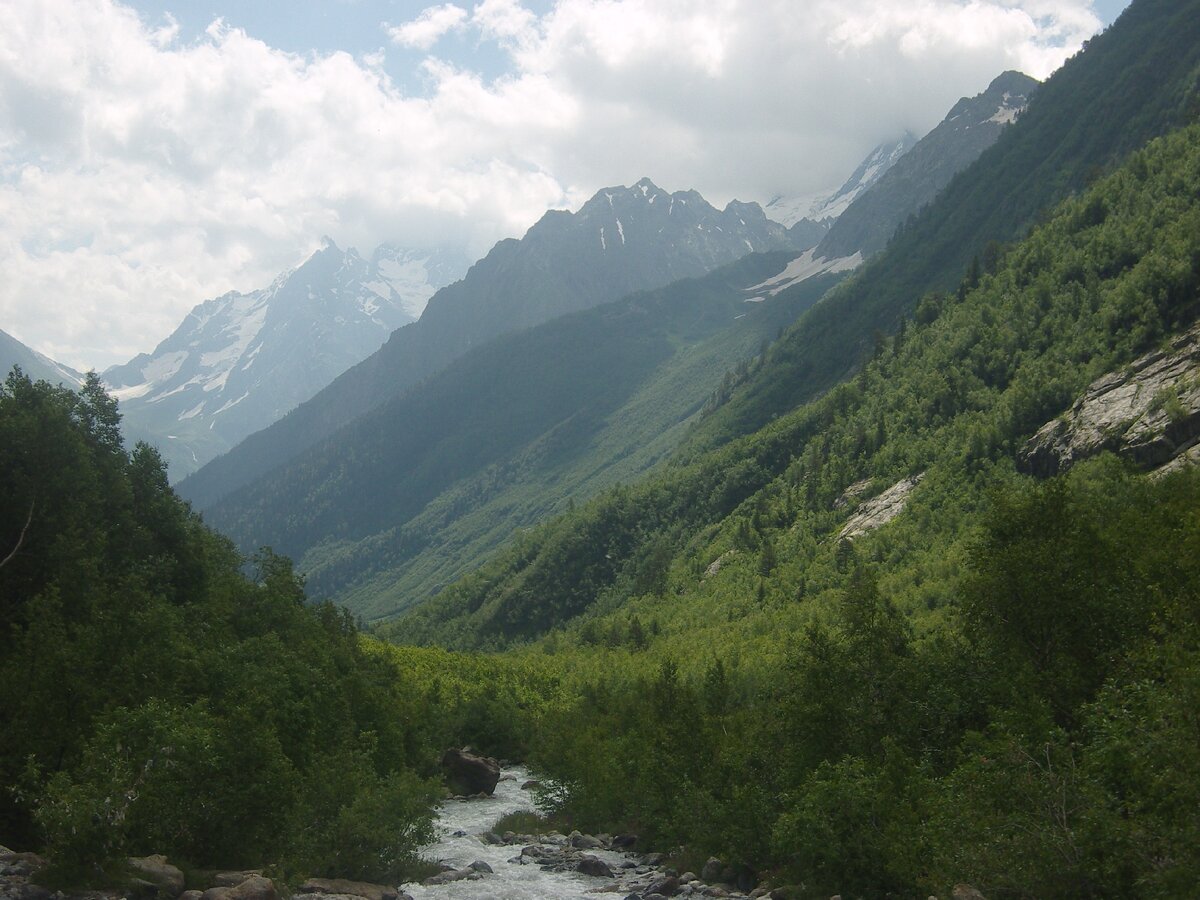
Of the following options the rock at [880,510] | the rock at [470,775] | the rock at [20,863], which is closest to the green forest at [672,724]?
the rock at [20,863]

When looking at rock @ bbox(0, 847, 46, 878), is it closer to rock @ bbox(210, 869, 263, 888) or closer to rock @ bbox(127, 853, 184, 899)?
rock @ bbox(127, 853, 184, 899)

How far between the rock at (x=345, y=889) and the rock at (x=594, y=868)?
14338 millimetres

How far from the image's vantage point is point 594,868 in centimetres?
5881

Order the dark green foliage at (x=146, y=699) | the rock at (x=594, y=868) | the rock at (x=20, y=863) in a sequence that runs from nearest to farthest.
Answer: the rock at (x=20, y=863), the dark green foliage at (x=146, y=699), the rock at (x=594, y=868)

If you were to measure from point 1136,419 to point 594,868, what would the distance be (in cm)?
10251

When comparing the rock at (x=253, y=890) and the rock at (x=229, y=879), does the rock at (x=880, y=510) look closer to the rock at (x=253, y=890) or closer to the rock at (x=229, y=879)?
the rock at (x=229, y=879)

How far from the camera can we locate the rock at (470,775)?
311 feet

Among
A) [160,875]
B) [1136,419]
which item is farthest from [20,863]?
[1136,419]

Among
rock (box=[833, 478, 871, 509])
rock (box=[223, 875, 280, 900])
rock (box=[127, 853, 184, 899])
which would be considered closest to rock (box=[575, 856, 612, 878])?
rock (box=[223, 875, 280, 900])

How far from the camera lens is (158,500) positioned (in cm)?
7431

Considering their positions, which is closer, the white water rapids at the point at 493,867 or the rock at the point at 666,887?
the rock at the point at 666,887

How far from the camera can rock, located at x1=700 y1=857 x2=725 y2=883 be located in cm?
5472

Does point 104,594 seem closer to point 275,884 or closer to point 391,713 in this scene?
point 275,884

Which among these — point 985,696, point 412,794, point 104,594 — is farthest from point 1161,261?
point 104,594
